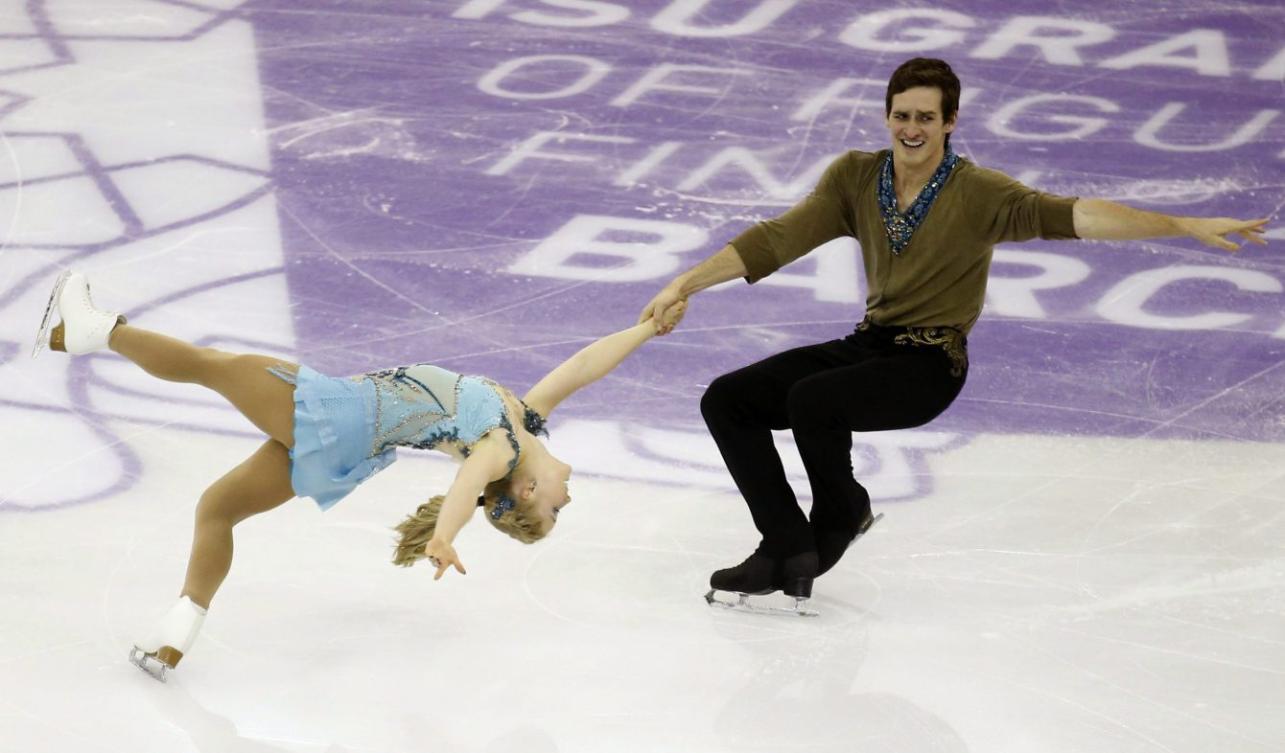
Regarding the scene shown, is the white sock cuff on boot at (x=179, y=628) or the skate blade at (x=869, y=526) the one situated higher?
the skate blade at (x=869, y=526)

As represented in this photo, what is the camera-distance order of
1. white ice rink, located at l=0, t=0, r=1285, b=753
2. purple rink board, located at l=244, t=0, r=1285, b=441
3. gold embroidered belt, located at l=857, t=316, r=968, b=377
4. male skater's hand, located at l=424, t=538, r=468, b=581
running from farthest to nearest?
1. purple rink board, located at l=244, t=0, r=1285, b=441
2. gold embroidered belt, located at l=857, t=316, r=968, b=377
3. white ice rink, located at l=0, t=0, r=1285, b=753
4. male skater's hand, located at l=424, t=538, r=468, b=581

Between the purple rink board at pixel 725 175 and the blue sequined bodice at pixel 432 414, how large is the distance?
5.12 feet

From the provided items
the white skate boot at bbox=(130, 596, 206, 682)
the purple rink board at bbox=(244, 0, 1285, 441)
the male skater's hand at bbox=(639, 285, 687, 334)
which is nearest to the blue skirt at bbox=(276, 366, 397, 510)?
the white skate boot at bbox=(130, 596, 206, 682)

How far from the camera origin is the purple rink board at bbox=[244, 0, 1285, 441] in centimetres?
592

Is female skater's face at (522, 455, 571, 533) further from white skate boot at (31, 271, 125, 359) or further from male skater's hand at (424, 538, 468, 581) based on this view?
white skate boot at (31, 271, 125, 359)

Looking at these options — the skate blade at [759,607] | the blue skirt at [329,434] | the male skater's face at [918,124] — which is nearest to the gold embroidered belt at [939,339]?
the male skater's face at [918,124]

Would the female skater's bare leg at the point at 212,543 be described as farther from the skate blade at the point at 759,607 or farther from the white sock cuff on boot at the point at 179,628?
the skate blade at the point at 759,607

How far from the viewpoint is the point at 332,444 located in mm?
3908

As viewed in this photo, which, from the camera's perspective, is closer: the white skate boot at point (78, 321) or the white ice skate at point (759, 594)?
the white skate boot at point (78, 321)

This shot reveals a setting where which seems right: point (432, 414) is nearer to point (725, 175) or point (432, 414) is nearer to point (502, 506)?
point (502, 506)

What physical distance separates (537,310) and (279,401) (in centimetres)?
233

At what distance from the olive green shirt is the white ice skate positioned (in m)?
0.65

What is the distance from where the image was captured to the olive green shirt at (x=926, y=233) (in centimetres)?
425

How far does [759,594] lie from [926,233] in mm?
1026
